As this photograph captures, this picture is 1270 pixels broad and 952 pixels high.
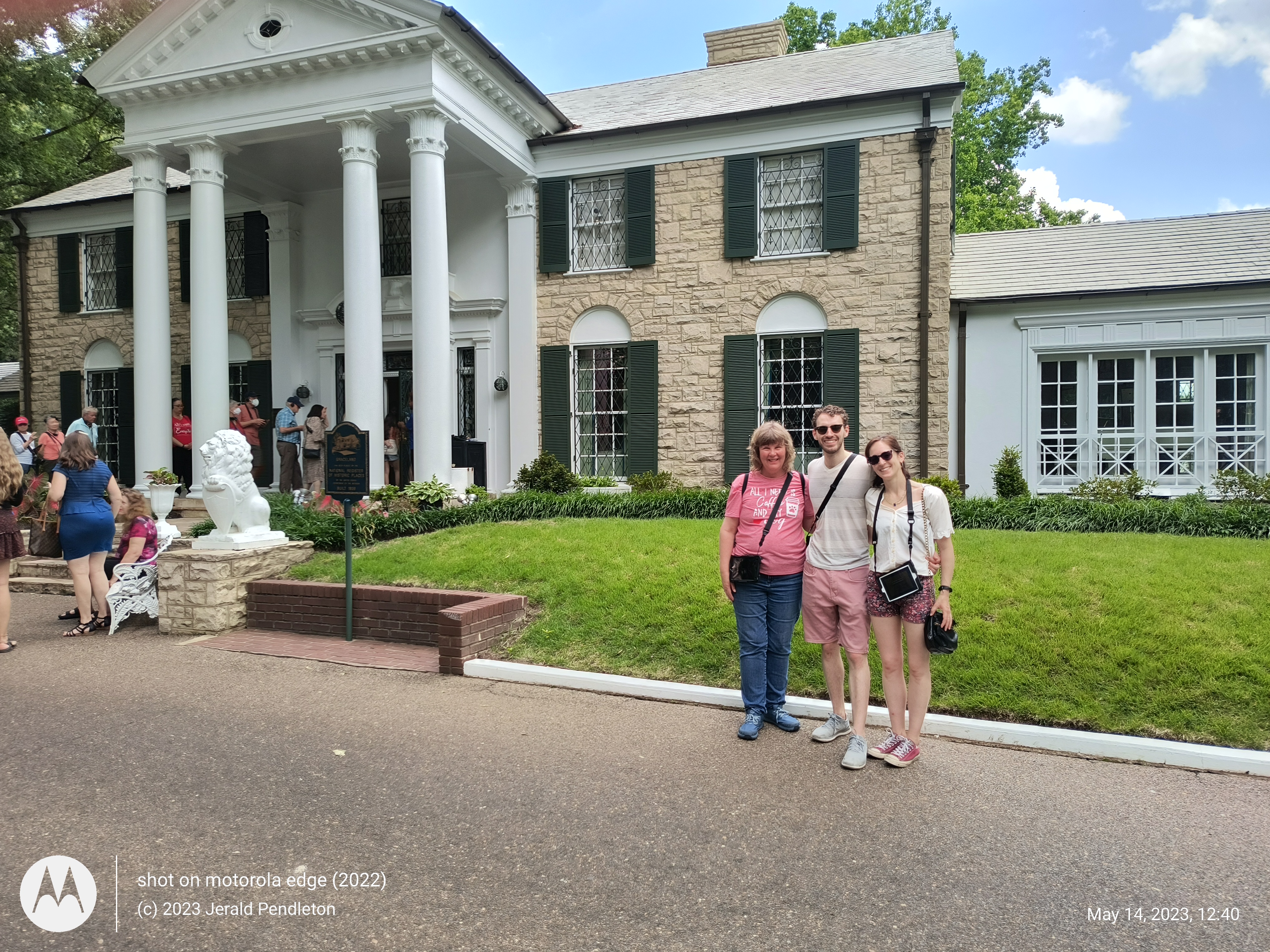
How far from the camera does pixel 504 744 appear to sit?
4.67 meters

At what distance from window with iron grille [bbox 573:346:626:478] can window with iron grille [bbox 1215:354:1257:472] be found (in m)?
9.64

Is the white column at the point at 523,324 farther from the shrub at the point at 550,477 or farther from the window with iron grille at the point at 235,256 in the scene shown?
the window with iron grille at the point at 235,256

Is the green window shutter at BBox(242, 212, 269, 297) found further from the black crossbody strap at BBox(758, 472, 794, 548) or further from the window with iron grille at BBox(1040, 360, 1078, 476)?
the window with iron grille at BBox(1040, 360, 1078, 476)

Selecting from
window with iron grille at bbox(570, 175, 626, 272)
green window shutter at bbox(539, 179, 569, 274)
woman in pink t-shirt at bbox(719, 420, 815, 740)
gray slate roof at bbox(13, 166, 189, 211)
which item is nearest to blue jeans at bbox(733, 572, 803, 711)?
woman in pink t-shirt at bbox(719, 420, 815, 740)

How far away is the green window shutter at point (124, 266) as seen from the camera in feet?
55.6

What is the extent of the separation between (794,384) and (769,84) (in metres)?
5.88

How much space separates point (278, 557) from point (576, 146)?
949cm

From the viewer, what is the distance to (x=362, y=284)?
12328mm

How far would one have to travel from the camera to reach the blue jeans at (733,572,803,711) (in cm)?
484

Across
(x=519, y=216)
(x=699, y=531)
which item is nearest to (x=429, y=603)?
(x=699, y=531)

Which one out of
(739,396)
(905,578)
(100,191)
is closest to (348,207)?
(739,396)

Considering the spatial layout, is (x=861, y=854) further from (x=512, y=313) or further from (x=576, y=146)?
(x=576, y=146)

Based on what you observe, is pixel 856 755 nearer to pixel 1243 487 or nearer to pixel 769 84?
pixel 1243 487

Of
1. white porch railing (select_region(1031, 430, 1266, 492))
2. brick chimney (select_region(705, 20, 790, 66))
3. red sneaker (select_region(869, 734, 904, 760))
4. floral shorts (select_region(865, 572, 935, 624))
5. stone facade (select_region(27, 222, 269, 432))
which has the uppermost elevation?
brick chimney (select_region(705, 20, 790, 66))
